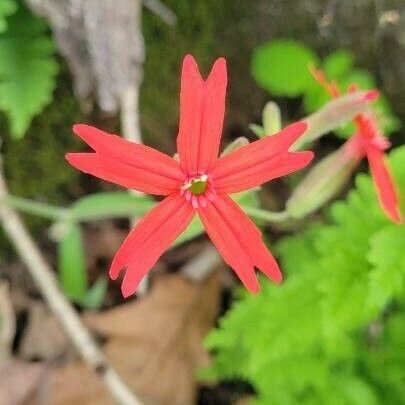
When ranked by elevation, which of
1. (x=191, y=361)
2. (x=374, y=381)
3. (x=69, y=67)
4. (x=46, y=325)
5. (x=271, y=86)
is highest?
(x=69, y=67)

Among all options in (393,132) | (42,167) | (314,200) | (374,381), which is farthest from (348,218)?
(42,167)

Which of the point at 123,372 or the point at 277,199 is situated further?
the point at 277,199

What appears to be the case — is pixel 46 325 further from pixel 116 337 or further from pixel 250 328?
pixel 250 328

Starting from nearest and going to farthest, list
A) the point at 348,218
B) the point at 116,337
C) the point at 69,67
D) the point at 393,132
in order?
the point at 348,218 → the point at 69,67 → the point at 116,337 → the point at 393,132

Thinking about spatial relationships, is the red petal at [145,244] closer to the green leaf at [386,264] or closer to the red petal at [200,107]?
the red petal at [200,107]

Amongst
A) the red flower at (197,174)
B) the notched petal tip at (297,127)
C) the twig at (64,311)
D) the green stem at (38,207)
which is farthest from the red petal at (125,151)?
the twig at (64,311)

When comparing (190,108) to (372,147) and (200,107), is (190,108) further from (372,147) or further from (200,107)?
(372,147)

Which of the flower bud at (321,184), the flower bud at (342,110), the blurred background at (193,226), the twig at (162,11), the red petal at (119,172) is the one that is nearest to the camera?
the red petal at (119,172)
